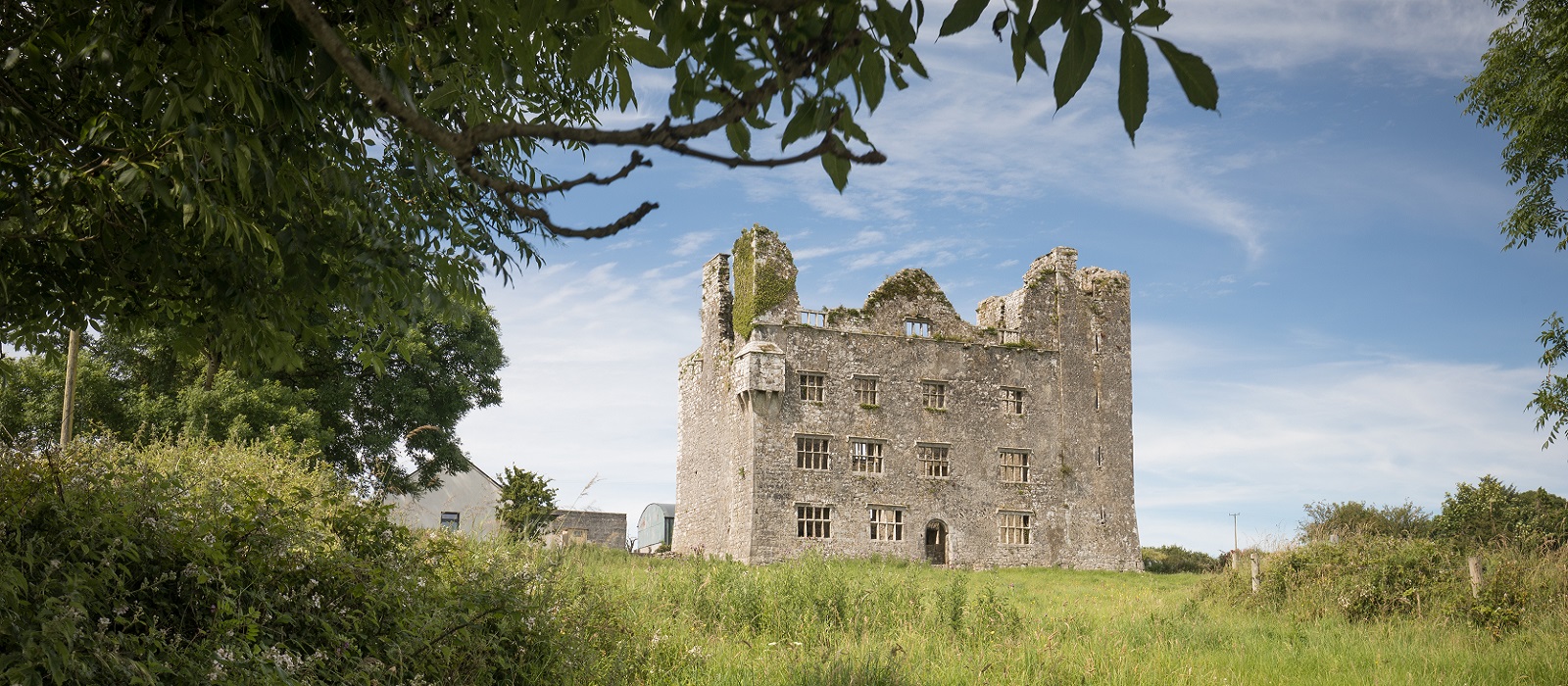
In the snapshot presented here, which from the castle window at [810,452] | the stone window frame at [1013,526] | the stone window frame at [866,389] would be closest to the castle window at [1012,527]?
the stone window frame at [1013,526]

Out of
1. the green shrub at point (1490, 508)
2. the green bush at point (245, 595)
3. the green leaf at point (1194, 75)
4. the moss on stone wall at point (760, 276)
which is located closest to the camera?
the green leaf at point (1194, 75)

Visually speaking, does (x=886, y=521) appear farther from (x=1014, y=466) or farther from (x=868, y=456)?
(x=1014, y=466)

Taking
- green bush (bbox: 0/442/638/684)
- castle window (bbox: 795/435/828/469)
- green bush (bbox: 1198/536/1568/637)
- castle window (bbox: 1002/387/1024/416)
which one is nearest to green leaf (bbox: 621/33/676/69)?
green bush (bbox: 0/442/638/684)

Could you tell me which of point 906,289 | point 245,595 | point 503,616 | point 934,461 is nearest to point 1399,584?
point 503,616

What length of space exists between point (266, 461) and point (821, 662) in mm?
7297

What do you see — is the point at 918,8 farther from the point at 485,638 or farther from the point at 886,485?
the point at 886,485

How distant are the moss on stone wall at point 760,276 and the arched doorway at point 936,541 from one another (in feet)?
25.9

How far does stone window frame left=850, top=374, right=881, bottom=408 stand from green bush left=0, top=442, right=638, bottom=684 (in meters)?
22.1

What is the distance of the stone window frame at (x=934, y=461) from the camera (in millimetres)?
31062

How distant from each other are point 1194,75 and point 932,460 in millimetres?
29384

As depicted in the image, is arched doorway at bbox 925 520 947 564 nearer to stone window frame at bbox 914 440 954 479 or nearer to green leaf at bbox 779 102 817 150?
stone window frame at bbox 914 440 954 479

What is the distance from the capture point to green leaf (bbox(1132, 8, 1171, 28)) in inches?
92.0

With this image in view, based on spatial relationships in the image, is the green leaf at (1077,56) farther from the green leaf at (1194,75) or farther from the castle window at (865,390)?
the castle window at (865,390)

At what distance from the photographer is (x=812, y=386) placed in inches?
1205
